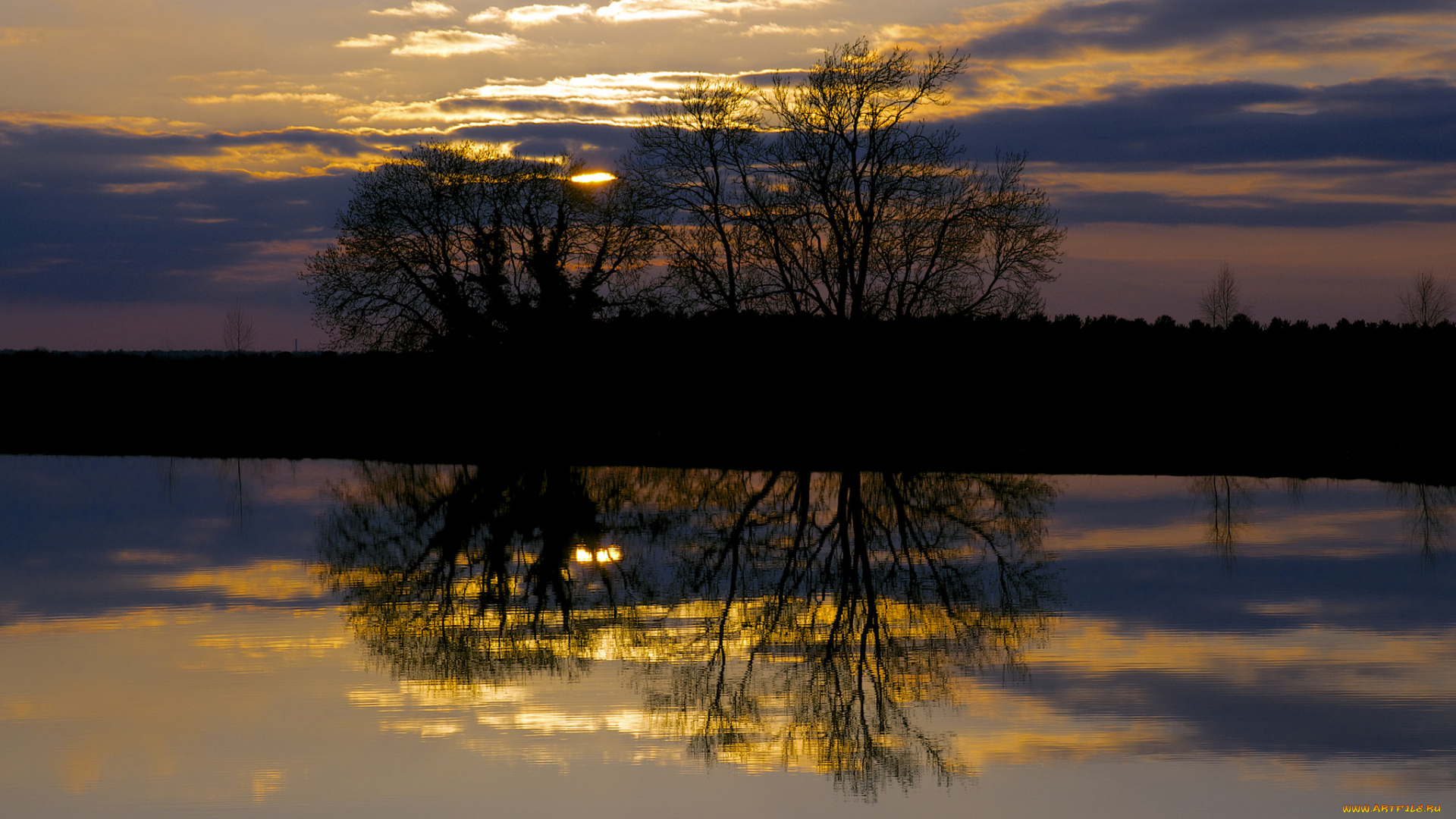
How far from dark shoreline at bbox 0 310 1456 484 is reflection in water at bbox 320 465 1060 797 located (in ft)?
34.3

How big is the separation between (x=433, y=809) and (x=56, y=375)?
55162 millimetres

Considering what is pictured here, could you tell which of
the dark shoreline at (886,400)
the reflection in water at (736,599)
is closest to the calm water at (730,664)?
the reflection in water at (736,599)

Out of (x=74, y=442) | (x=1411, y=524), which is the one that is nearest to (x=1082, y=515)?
(x=1411, y=524)

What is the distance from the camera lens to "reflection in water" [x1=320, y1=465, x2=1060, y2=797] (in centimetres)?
959

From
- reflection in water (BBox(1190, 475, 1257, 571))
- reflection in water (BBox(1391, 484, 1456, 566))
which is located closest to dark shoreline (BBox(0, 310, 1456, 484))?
reflection in water (BBox(1190, 475, 1257, 571))

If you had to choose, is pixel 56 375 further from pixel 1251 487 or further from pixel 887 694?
pixel 887 694

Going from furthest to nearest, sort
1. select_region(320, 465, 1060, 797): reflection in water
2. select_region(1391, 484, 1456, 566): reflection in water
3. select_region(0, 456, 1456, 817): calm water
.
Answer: select_region(1391, 484, 1456, 566): reflection in water
select_region(320, 465, 1060, 797): reflection in water
select_region(0, 456, 1456, 817): calm water

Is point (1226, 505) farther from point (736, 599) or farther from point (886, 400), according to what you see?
point (886, 400)

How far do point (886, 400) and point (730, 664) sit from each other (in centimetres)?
3008

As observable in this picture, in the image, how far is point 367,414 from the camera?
47750 mm

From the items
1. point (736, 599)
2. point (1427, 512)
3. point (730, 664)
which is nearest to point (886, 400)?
point (1427, 512)

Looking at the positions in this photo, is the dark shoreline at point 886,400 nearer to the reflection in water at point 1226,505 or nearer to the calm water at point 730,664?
the reflection in water at point 1226,505

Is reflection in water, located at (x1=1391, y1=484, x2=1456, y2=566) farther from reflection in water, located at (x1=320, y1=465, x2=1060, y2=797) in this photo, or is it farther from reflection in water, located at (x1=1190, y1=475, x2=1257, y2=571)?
reflection in water, located at (x1=320, y1=465, x2=1060, y2=797)

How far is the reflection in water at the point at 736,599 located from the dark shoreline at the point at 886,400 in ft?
34.3
